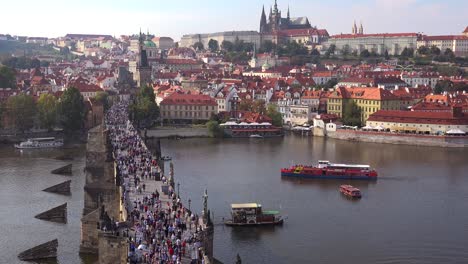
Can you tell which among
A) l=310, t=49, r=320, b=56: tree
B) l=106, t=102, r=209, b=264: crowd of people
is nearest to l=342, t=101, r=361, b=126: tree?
l=106, t=102, r=209, b=264: crowd of people

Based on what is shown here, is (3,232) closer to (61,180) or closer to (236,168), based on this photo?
(61,180)

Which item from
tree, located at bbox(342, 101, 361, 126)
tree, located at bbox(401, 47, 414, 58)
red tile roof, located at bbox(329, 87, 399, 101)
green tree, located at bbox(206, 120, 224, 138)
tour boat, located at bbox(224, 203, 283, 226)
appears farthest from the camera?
tree, located at bbox(401, 47, 414, 58)

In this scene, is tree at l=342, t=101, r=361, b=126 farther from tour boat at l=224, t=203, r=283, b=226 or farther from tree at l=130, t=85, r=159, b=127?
tour boat at l=224, t=203, r=283, b=226

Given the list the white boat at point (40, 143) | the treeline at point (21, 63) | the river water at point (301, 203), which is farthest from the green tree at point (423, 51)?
the white boat at point (40, 143)

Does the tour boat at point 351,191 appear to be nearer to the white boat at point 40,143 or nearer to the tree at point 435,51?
the white boat at point 40,143

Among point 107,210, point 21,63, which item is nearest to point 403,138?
point 107,210
